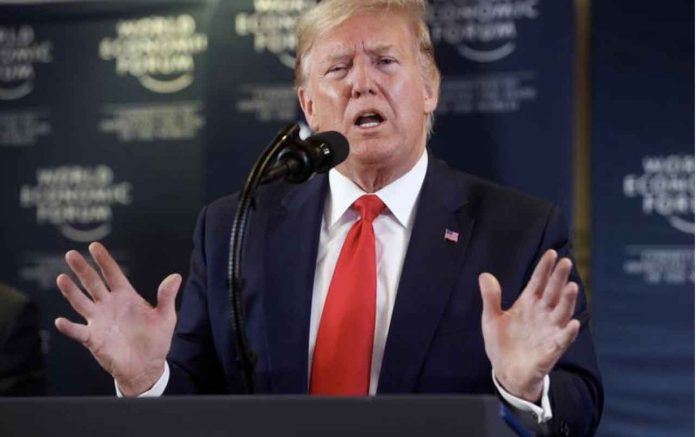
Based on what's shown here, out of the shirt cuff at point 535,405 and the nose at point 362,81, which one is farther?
the nose at point 362,81

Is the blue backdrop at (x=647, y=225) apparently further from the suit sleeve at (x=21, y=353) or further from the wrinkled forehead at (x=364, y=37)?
the suit sleeve at (x=21, y=353)

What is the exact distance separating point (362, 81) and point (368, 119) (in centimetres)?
8

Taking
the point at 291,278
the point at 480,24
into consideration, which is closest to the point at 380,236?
the point at 291,278

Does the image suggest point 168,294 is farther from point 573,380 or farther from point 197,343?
point 573,380

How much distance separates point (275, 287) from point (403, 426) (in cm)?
95

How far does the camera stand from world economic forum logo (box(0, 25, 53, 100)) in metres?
4.67

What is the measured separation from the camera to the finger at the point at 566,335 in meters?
1.84

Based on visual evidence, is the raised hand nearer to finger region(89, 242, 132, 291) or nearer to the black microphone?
the black microphone

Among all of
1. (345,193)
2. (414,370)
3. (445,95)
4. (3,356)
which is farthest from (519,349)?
(445,95)

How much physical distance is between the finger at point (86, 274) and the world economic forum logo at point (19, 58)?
280 centimetres

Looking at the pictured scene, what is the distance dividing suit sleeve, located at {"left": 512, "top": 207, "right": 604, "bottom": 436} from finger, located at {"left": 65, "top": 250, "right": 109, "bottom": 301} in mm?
734

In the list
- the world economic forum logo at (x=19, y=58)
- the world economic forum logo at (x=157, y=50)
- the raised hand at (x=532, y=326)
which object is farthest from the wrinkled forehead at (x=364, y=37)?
the world economic forum logo at (x=19, y=58)

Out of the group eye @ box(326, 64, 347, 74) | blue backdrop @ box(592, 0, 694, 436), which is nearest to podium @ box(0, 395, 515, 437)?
eye @ box(326, 64, 347, 74)

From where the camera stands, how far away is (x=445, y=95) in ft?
13.7
